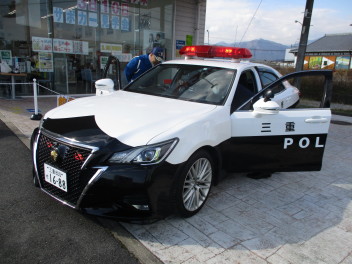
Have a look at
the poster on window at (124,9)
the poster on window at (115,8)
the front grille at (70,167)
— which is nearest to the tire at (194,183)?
the front grille at (70,167)

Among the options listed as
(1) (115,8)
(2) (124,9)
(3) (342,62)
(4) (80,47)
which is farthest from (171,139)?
(3) (342,62)

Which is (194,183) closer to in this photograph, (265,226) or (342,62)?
(265,226)

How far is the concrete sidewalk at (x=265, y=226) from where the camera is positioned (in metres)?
2.63

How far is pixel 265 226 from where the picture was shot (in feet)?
10.1

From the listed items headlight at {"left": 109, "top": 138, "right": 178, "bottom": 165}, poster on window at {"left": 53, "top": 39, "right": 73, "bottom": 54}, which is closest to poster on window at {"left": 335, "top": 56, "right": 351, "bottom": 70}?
poster on window at {"left": 53, "top": 39, "right": 73, "bottom": 54}

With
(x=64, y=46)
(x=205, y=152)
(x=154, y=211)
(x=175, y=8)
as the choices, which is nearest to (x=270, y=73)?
(x=205, y=152)

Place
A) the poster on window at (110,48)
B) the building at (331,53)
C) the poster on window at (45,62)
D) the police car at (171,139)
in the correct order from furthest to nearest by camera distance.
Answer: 1. the building at (331,53)
2. the poster on window at (110,48)
3. the poster on window at (45,62)
4. the police car at (171,139)

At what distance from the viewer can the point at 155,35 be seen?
12.4m

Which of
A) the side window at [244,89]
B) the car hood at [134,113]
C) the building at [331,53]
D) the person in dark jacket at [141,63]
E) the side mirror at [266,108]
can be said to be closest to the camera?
the car hood at [134,113]

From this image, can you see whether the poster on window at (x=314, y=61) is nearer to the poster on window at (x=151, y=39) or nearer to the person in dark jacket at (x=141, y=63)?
the poster on window at (x=151, y=39)

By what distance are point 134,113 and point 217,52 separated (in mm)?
1950

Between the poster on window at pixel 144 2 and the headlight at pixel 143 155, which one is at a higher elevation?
the poster on window at pixel 144 2

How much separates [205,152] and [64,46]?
8759 millimetres

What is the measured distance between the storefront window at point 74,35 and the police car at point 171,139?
6612 mm
